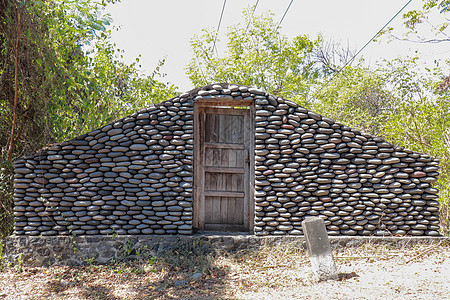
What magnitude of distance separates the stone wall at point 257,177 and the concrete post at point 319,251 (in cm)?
90

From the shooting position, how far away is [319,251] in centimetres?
471

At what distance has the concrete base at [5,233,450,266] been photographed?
5453mm

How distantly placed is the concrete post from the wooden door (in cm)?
138

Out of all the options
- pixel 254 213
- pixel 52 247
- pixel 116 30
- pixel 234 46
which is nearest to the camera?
pixel 52 247

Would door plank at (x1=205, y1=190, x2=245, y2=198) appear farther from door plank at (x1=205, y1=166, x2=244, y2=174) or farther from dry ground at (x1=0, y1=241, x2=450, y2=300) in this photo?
dry ground at (x1=0, y1=241, x2=450, y2=300)

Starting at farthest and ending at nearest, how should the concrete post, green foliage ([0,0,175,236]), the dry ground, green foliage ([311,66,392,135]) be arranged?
green foliage ([311,66,392,135])
green foliage ([0,0,175,236])
the concrete post
the dry ground

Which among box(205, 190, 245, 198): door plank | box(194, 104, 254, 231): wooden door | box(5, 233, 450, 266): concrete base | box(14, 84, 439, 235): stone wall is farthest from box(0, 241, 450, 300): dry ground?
box(205, 190, 245, 198): door plank

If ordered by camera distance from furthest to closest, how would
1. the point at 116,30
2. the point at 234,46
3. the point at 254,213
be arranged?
the point at 234,46 → the point at 116,30 → the point at 254,213

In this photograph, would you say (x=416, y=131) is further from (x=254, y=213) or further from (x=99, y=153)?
(x=99, y=153)

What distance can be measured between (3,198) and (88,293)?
2516 mm

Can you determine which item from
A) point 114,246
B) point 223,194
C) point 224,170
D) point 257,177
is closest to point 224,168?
point 224,170

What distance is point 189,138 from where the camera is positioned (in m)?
5.73

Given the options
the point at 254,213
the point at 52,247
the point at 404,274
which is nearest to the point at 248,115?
the point at 254,213

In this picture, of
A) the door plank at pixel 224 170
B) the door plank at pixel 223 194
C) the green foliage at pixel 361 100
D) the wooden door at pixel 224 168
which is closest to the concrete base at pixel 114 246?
the wooden door at pixel 224 168
